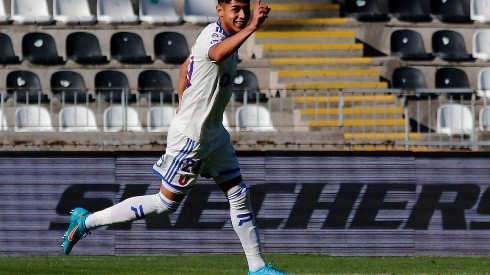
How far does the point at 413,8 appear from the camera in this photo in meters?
25.0

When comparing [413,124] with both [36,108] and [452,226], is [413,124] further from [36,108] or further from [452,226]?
[36,108]

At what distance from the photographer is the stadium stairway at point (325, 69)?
19250 mm

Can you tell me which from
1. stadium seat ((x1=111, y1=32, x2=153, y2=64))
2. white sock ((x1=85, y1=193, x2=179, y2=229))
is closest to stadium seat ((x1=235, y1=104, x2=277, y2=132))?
stadium seat ((x1=111, y1=32, x2=153, y2=64))

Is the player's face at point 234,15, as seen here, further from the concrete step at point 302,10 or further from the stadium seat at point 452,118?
the concrete step at point 302,10

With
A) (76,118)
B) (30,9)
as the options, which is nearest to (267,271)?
(76,118)

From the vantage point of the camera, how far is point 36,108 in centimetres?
2005

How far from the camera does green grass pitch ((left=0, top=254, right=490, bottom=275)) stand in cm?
1294

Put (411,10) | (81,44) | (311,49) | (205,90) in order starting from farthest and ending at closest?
1. (411,10)
2. (311,49)
3. (81,44)
4. (205,90)

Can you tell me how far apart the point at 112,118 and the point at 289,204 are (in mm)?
4423

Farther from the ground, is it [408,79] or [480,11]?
[480,11]

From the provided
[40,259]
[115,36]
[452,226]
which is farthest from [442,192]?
[115,36]

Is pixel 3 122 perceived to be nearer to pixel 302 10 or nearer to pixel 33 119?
pixel 33 119

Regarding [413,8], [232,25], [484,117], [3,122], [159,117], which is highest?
[232,25]

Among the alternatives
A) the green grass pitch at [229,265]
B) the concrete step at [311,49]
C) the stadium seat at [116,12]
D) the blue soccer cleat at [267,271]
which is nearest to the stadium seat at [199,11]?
the stadium seat at [116,12]
